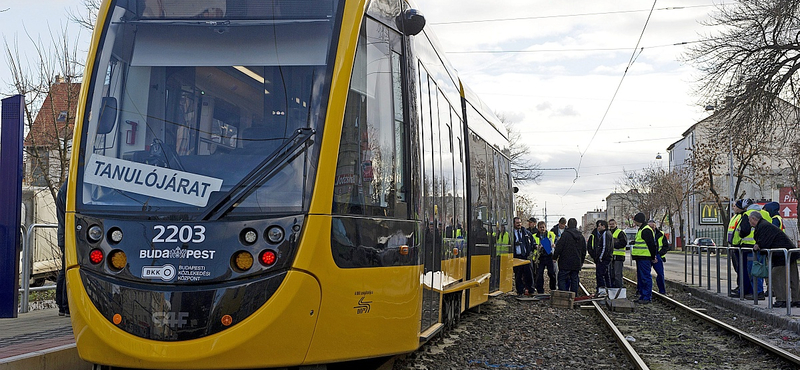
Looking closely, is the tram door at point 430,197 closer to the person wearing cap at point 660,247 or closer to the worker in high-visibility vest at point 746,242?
the worker in high-visibility vest at point 746,242

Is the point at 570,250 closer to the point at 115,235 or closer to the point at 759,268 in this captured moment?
the point at 759,268

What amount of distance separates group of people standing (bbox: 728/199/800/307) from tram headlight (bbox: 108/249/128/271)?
1012cm

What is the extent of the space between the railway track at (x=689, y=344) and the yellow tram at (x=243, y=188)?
3566 millimetres

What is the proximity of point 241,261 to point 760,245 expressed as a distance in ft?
35.0

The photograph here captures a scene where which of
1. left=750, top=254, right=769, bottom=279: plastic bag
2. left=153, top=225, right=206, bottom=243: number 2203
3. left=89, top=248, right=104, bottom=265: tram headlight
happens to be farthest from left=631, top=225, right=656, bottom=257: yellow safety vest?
left=89, top=248, right=104, bottom=265: tram headlight

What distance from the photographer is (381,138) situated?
6465 millimetres

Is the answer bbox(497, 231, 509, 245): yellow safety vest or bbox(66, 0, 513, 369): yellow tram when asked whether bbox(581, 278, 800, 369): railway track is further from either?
bbox(66, 0, 513, 369): yellow tram

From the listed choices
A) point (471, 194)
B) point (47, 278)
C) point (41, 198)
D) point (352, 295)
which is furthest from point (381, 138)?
point (41, 198)

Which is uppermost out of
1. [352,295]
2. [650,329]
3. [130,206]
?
[130,206]

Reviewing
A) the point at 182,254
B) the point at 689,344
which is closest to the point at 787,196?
the point at 689,344

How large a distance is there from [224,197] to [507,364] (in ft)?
14.2

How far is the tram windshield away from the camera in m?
5.72

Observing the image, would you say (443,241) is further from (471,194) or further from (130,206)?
(130,206)

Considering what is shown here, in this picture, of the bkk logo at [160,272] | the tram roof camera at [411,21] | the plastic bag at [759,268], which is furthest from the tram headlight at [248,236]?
the plastic bag at [759,268]
